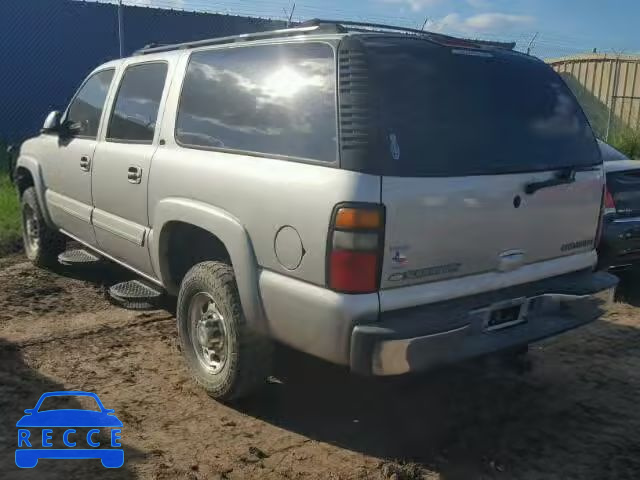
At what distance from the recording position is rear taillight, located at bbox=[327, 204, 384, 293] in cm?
283

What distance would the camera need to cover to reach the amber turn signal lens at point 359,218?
111 inches

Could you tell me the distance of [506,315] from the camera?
3346 mm

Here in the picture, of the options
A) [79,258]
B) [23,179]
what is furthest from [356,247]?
[23,179]

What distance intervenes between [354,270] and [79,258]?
359 cm

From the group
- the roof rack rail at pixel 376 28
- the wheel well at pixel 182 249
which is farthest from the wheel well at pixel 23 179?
the roof rack rail at pixel 376 28

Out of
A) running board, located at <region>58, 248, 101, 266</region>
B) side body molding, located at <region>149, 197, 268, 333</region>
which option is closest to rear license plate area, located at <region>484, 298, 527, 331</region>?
side body molding, located at <region>149, 197, 268, 333</region>

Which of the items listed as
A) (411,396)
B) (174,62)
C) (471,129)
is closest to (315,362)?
(411,396)

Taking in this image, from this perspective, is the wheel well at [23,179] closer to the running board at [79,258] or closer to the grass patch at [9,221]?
the grass patch at [9,221]

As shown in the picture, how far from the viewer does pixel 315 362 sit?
4297 millimetres

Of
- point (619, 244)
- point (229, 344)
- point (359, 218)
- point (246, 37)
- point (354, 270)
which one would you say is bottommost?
point (229, 344)

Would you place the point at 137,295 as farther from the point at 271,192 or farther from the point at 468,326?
the point at 468,326

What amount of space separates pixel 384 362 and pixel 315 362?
1.49 m

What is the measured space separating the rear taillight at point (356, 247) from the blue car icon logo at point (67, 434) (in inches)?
57.6

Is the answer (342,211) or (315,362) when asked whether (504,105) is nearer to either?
(342,211)
